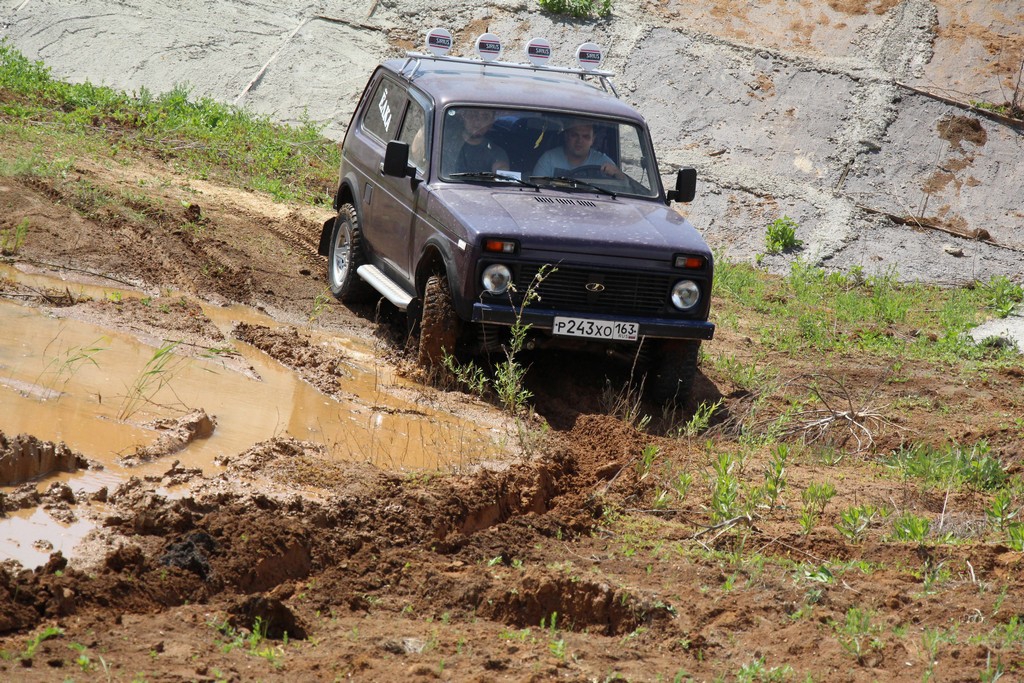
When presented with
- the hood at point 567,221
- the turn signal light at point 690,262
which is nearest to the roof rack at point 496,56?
the hood at point 567,221

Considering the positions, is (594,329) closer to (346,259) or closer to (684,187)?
(684,187)

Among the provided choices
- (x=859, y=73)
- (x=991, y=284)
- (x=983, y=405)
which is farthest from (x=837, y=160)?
(x=983, y=405)

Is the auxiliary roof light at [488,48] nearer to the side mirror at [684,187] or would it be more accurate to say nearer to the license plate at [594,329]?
the side mirror at [684,187]

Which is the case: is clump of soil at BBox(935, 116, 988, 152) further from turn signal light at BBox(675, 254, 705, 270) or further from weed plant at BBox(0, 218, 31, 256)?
weed plant at BBox(0, 218, 31, 256)

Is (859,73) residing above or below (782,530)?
above

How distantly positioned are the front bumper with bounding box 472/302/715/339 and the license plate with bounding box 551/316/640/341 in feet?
0.08

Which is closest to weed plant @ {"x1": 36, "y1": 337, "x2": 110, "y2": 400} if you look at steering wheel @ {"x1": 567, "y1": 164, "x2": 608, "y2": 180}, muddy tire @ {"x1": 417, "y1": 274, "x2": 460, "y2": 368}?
muddy tire @ {"x1": 417, "y1": 274, "x2": 460, "y2": 368}

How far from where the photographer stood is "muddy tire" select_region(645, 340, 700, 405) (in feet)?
23.7

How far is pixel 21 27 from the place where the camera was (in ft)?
52.9

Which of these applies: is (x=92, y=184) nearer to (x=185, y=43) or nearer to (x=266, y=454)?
(x=266, y=454)

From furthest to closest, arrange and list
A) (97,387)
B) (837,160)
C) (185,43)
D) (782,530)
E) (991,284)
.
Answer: (185,43) < (837,160) < (991,284) < (97,387) < (782,530)

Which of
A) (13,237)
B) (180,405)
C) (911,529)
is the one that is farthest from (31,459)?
(13,237)

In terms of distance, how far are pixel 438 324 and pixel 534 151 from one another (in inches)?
61.2

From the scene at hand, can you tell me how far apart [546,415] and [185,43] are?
11322 mm
